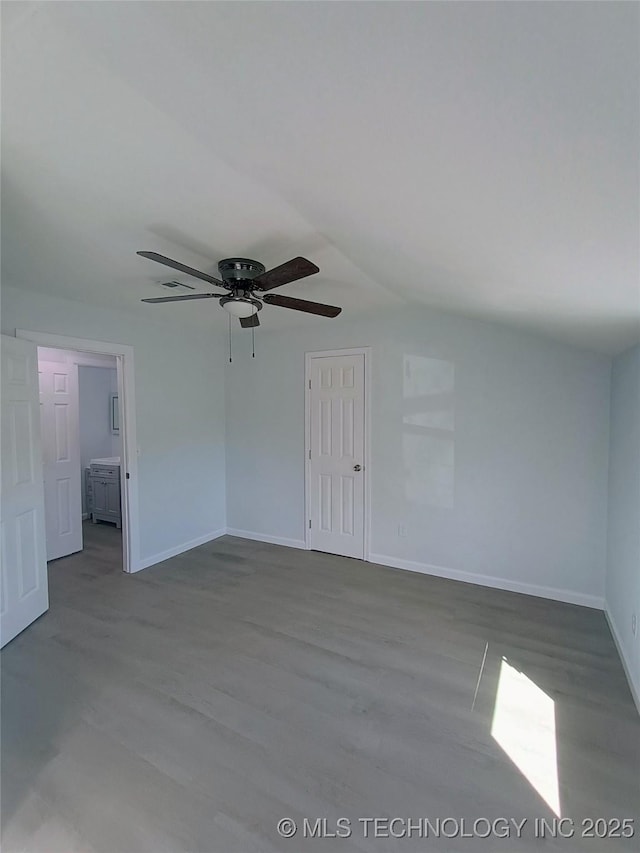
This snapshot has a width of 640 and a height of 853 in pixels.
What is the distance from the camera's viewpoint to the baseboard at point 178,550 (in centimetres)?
404

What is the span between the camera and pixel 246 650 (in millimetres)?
2688

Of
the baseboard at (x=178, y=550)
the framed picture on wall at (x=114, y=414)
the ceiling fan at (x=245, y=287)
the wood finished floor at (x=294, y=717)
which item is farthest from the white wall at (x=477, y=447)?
the framed picture on wall at (x=114, y=414)

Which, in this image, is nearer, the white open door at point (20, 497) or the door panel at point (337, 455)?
the white open door at point (20, 497)

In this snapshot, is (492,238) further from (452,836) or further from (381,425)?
(381,425)

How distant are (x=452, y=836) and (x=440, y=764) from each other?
30 centimetres

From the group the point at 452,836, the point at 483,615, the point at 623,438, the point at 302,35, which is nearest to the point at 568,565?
the point at 483,615

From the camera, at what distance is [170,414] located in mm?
4348

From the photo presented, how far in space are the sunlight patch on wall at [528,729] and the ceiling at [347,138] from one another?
2.07 meters

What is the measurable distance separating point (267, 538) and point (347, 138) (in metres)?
4.33

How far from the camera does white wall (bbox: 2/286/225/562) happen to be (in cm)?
363

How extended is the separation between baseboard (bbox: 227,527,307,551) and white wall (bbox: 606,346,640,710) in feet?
9.37

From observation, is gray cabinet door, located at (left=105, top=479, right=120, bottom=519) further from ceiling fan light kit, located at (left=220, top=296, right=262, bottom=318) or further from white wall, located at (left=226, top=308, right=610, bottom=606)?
ceiling fan light kit, located at (left=220, top=296, right=262, bottom=318)

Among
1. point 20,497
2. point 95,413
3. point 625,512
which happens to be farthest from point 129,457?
point 625,512

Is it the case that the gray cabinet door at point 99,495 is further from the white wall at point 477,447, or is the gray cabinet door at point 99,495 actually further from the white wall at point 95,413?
the white wall at point 477,447
